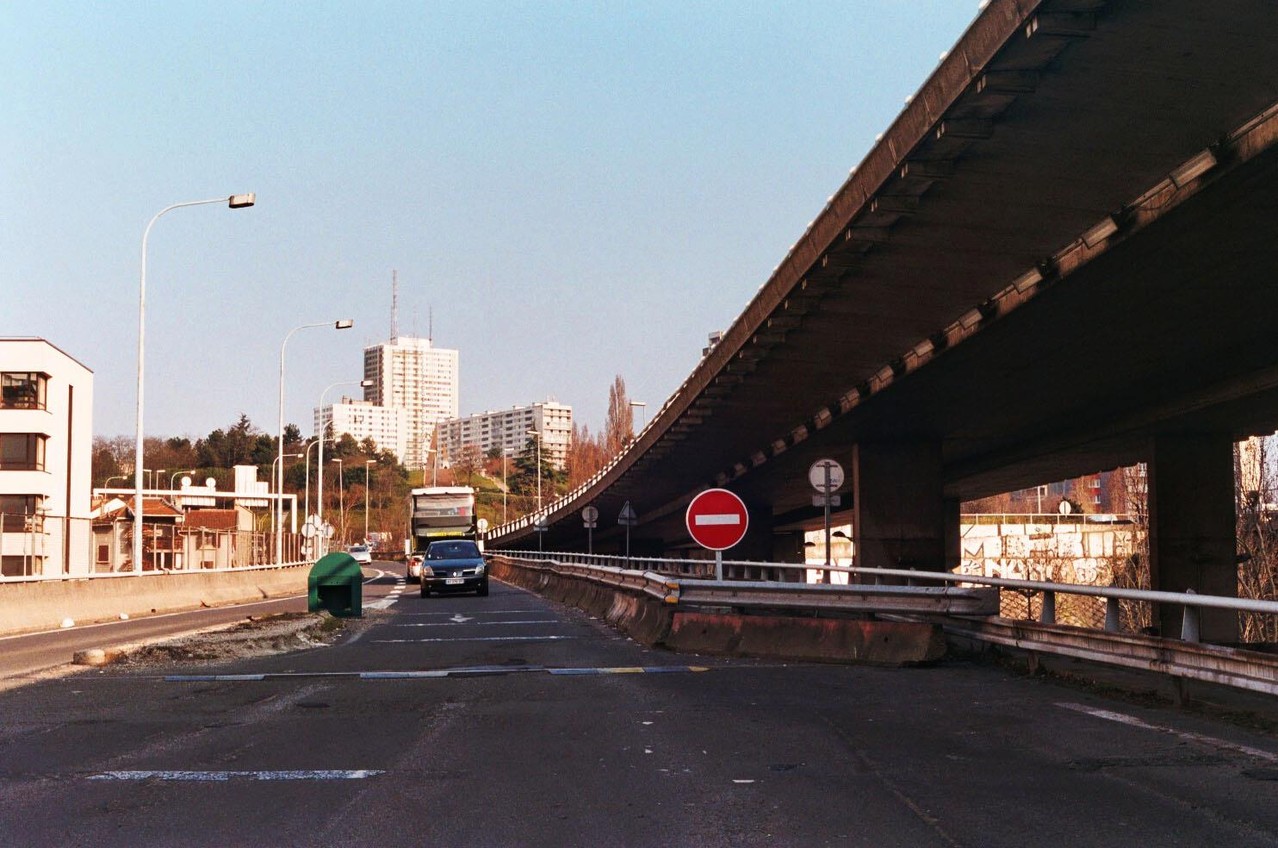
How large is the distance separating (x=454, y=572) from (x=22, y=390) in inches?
1558

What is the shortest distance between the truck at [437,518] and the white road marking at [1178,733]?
173 feet

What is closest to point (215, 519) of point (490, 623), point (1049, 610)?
point (490, 623)

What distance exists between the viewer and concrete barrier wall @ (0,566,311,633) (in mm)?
23641

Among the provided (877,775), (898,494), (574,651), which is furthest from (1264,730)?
(898,494)

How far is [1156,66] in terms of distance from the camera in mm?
12828

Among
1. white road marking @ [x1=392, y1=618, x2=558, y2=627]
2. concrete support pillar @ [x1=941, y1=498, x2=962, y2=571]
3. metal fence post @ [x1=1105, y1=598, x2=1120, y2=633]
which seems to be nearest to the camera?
metal fence post @ [x1=1105, y1=598, x2=1120, y2=633]

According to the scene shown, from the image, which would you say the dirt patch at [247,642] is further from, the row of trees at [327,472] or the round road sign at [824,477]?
the row of trees at [327,472]

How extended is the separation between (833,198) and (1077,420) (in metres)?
15.9

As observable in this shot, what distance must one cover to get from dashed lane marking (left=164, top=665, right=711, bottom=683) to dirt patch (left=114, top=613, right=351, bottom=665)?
197 cm

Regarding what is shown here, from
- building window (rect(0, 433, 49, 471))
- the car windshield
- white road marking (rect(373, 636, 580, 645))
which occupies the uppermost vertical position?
building window (rect(0, 433, 49, 471))

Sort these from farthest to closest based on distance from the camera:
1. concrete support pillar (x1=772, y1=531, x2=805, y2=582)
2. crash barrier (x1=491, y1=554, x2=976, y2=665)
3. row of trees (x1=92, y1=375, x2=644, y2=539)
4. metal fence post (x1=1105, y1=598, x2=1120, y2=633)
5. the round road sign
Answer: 1. row of trees (x1=92, y1=375, x2=644, y2=539)
2. concrete support pillar (x1=772, y1=531, x2=805, y2=582)
3. the round road sign
4. crash barrier (x1=491, y1=554, x2=976, y2=665)
5. metal fence post (x1=1105, y1=598, x2=1120, y2=633)

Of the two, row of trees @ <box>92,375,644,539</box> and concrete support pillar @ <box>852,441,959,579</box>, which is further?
row of trees @ <box>92,375,644,539</box>

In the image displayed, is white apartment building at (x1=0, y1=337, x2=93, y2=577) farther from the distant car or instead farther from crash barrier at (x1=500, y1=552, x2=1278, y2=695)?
crash barrier at (x1=500, y1=552, x2=1278, y2=695)

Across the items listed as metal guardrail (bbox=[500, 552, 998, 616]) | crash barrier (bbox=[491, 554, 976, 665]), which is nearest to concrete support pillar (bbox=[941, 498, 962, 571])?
crash barrier (bbox=[491, 554, 976, 665])
